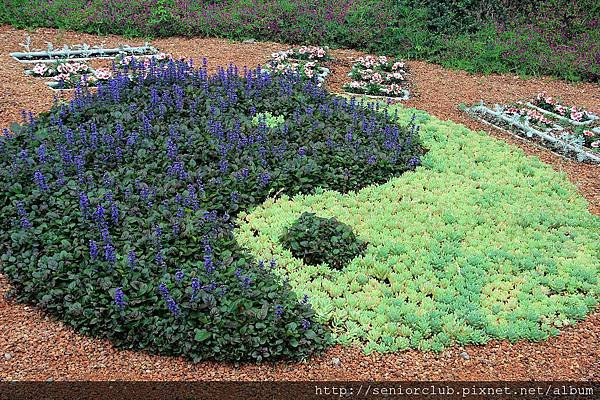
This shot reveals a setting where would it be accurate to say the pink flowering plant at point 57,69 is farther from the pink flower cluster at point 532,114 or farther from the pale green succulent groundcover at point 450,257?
the pink flower cluster at point 532,114

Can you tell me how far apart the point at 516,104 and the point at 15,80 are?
7219mm

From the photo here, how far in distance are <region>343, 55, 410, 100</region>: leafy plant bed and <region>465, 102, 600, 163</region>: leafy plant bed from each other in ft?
4.04

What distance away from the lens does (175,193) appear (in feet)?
19.4

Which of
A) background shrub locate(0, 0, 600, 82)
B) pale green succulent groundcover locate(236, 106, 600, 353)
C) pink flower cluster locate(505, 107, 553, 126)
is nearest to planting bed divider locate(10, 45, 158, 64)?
background shrub locate(0, 0, 600, 82)

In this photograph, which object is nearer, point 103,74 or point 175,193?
point 175,193

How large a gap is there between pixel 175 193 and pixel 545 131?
5412mm

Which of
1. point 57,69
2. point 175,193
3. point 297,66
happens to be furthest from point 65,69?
point 175,193

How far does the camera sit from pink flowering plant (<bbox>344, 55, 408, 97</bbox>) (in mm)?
10391

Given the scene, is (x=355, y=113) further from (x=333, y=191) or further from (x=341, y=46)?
(x=341, y=46)

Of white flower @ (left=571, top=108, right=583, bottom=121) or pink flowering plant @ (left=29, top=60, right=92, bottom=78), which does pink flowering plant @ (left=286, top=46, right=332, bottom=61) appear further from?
white flower @ (left=571, top=108, right=583, bottom=121)

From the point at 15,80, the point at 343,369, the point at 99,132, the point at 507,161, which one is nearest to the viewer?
the point at 343,369

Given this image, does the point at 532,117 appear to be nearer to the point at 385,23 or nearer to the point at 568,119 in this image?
the point at 568,119

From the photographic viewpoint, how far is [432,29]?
1350cm

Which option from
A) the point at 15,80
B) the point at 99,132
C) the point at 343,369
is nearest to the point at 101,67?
the point at 15,80
